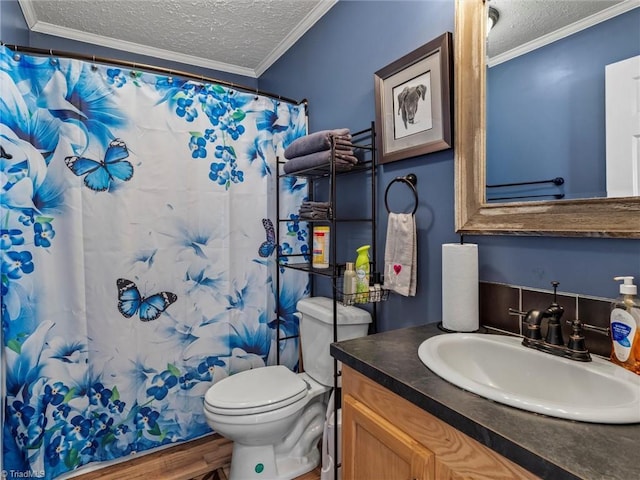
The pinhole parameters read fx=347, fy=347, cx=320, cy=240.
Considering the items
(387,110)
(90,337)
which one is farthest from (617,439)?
(90,337)

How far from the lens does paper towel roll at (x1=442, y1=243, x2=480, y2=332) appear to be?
1058 mm

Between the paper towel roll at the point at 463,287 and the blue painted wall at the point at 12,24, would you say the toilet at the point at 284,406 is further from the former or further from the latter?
the blue painted wall at the point at 12,24

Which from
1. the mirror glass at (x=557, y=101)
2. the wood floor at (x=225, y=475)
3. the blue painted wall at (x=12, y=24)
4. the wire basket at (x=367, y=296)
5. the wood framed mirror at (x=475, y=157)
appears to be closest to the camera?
the mirror glass at (x=557, y=101)

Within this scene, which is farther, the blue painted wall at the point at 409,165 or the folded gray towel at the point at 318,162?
the folded gray towel at the point at 318,162

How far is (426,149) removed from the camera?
4.21ft

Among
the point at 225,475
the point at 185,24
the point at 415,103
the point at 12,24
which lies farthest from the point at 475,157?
the point at 12,24

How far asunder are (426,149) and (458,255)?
1.45 ft

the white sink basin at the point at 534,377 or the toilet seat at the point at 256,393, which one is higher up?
the white sink basin at the point at 534,377

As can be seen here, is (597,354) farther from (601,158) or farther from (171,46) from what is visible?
(171,46)

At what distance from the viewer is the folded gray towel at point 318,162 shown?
5.01 feet

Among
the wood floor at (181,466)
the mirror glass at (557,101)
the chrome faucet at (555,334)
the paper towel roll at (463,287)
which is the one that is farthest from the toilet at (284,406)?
the mirror glass at (557,101)

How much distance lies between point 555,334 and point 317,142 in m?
1.14

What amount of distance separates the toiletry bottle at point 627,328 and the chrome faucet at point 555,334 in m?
0.06

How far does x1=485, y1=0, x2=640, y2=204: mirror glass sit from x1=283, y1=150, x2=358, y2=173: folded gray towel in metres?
0.61
